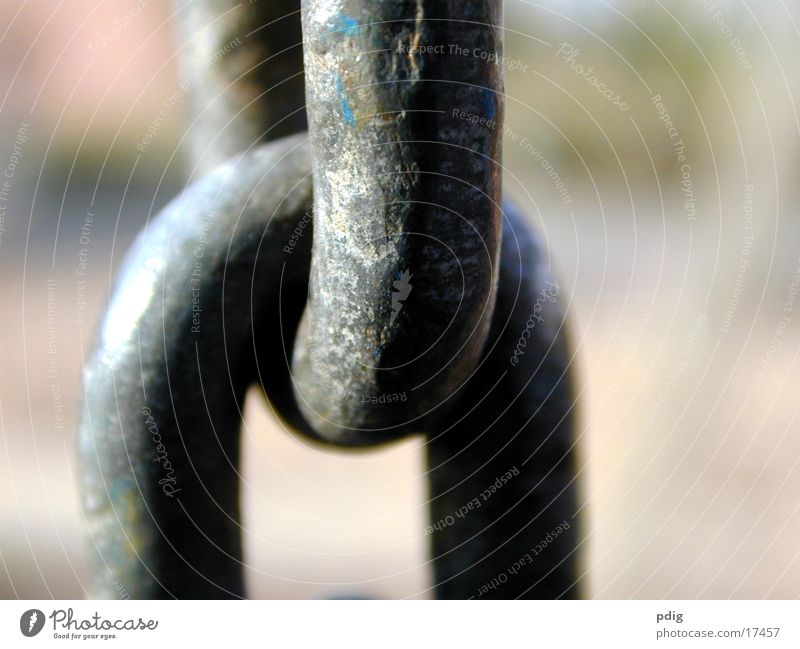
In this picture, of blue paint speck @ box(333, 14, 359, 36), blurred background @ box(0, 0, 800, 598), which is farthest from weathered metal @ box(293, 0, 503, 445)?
blurred background @ box(0, 0, 800, 598)

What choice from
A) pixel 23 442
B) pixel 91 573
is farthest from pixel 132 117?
pixel 23 442
